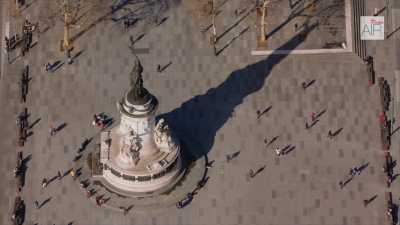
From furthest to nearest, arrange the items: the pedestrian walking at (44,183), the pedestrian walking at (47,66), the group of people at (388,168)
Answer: the pedestrian walking at (47,66) → the group of people at (388,168) → the pedestrian walking at (44,183)

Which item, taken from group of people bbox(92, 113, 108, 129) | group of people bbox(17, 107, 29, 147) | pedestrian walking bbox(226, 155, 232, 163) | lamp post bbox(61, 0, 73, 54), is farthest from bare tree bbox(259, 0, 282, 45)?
group of people bbox(17, 107, 29, 147)

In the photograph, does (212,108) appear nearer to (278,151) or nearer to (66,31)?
(278,151)

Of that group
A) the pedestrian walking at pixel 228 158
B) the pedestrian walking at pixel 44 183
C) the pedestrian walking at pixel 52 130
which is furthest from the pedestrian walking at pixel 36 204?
the pedestrian walking at pixel 228 158

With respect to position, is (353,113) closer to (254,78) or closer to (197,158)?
(254,78)

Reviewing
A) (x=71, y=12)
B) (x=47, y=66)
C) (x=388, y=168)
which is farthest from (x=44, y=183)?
(x=388, y=168)

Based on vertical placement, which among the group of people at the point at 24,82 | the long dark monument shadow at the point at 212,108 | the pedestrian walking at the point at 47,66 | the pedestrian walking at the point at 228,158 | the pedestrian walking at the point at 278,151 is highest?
the pedestrian walking at the point at 47,66

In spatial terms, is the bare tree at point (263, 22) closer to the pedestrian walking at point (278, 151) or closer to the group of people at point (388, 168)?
the pedestrian walking at point (278, 151)

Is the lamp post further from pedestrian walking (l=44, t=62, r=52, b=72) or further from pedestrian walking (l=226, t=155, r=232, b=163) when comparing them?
pedestrian walking (l=226, t=155, r=232, b=163)
